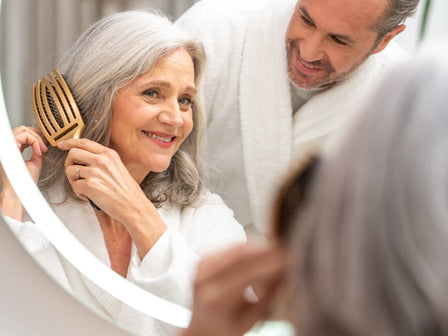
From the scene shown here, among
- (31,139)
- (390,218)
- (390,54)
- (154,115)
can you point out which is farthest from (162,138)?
(390,218)

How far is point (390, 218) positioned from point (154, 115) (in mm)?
360

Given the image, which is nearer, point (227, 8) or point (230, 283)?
point (230, 283)

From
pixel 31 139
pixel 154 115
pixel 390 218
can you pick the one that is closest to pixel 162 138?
pixel 154 115

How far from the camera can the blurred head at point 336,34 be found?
1.84 feet

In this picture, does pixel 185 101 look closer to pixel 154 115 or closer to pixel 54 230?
pixel 154 115

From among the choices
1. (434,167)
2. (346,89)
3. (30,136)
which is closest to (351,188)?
(434,167)

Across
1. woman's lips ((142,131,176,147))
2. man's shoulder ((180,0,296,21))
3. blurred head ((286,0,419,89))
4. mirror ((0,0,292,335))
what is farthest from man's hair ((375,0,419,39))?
mirror ((0,0,292,335))

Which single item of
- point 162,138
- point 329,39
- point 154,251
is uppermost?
point 329,39

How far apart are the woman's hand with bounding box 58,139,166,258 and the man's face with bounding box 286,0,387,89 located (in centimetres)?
21

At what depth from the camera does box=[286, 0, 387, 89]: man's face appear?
0.56m

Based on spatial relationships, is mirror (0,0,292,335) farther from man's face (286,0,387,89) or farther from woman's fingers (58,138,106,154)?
man's face (286,0,387,89)

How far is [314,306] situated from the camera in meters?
0.32

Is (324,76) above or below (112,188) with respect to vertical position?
above

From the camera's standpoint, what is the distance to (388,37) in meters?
0.58
